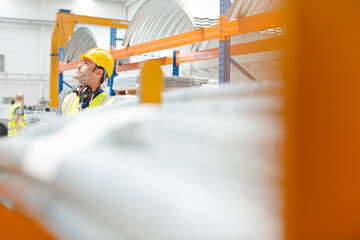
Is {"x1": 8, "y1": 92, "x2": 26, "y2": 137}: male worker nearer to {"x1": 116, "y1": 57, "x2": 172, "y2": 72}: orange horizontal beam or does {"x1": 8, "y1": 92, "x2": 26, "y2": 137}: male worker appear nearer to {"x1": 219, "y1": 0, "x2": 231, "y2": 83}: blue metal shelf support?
{"x1": 116, "y1": 57, "x2": 172, "y2": 72}: orange horizontal beam

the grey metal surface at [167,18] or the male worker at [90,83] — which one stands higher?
the grey metal surface at [167,18]

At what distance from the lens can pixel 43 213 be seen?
0.64m

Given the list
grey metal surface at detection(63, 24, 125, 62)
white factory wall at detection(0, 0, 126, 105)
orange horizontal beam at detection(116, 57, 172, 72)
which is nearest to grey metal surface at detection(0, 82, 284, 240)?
orange horizontal beam at detection(116, 57, 172, 72)

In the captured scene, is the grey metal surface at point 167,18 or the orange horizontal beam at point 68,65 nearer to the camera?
the grey metal surface at point 167,18

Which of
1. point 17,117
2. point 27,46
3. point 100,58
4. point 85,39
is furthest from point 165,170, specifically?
point 27,46

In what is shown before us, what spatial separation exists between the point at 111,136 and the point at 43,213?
0.63 ft

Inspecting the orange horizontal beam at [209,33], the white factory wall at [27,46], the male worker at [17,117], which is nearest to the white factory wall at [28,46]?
the white factory wall at [27,46]

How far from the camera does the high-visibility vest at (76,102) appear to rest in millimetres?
2754

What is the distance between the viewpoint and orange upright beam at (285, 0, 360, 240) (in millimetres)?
407

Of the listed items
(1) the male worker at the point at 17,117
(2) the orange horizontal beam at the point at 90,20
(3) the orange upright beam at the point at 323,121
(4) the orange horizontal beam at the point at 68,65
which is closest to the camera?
(3) the orange upright beam at the point at 323,121

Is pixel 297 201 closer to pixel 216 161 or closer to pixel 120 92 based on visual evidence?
pixel 216 161

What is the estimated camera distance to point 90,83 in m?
2.84

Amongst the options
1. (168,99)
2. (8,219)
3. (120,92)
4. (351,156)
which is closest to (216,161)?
(351,156)

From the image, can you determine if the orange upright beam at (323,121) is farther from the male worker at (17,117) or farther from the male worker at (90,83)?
the male worker at (17,117)
